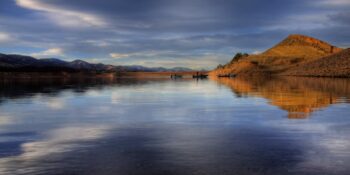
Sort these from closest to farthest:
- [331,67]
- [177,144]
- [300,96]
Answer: [177,144]
[300,96]
[331,67]

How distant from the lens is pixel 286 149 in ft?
42.6

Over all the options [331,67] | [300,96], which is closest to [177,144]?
[300,96]

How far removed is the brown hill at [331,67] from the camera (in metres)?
152

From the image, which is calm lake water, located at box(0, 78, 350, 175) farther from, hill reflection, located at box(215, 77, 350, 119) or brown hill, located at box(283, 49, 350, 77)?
brown hill, located at box(283, 49, 350, 77)

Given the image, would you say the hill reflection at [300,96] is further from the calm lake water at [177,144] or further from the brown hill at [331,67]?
the brown hill at [331,67]

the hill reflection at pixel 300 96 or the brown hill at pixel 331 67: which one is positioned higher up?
the brown hill at pixel 331 67

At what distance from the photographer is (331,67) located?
541 ft

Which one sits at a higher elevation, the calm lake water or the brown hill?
the brown hill

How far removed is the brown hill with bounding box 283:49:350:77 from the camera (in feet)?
498

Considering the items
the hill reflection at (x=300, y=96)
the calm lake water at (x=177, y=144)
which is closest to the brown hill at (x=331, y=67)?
the hill reflection at (x=300, y=96)

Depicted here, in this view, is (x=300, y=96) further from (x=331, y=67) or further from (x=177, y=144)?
(x=331, y=67)

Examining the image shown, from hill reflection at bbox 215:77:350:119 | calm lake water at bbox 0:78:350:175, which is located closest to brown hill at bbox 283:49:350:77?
hill reflection at bbox 215:77:350:119

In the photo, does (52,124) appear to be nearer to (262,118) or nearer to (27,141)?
(27,141)

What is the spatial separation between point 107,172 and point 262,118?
1284 cm
